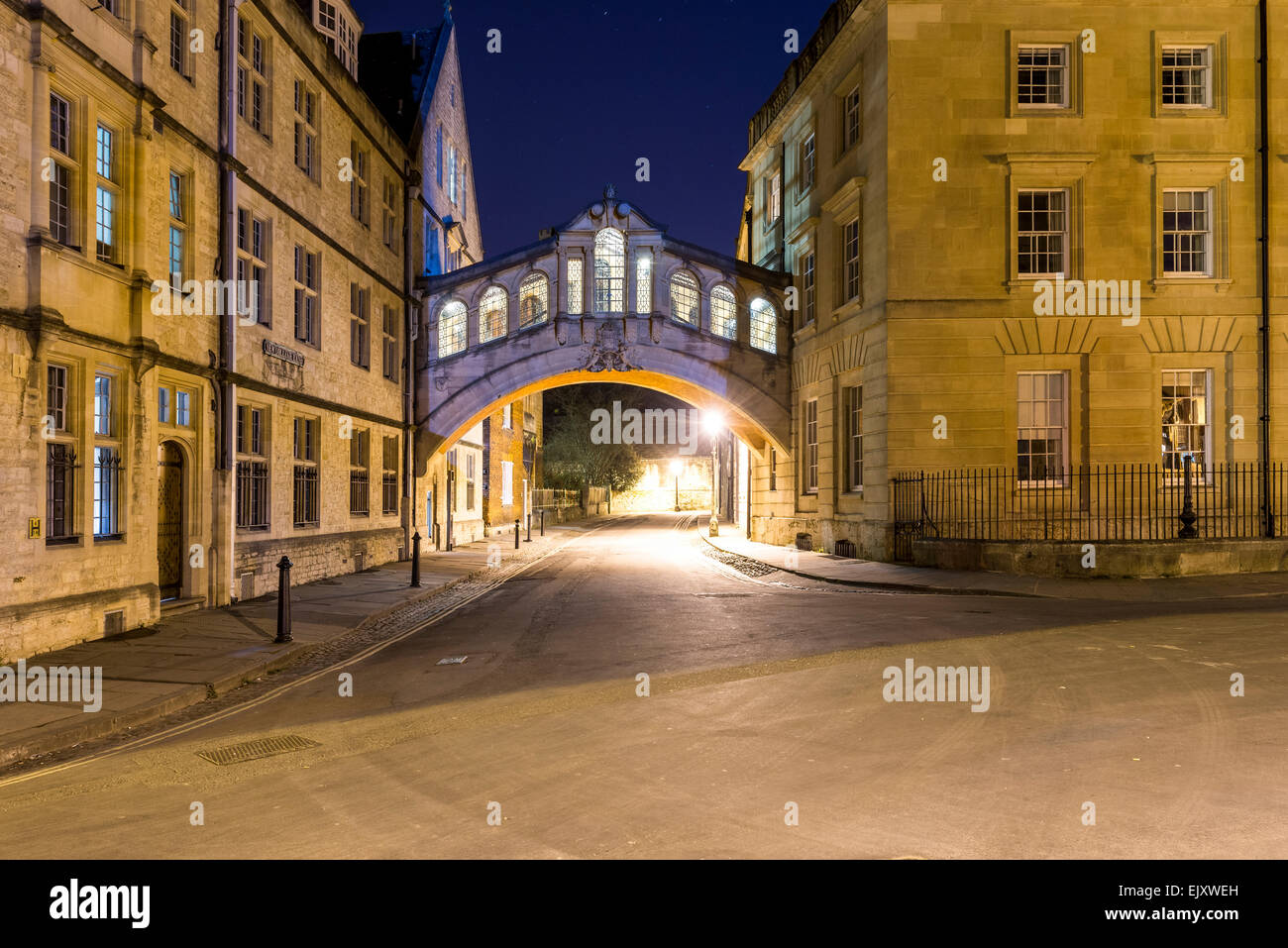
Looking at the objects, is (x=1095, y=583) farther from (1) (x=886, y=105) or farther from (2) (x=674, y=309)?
(2) (x=674, y=309)

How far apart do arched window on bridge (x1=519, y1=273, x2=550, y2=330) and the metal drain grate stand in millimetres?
22200

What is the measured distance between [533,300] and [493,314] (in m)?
1.32

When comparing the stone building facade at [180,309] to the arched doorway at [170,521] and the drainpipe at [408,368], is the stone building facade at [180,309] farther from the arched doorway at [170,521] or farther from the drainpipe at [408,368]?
the drainpipe at [408,368]

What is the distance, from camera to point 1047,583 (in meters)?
16.5

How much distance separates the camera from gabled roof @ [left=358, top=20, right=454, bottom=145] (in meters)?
26.7

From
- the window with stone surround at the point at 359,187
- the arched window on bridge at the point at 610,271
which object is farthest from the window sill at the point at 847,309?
the window with stone surround at the point at 359,187

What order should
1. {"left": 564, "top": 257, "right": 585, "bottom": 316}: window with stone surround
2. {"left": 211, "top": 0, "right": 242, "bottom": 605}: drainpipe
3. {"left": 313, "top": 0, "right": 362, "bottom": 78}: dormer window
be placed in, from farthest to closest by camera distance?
{"left": 564, "top": 257, "right": 585, "bottom": 316}: window with stone surround < {"left": 313, "top": 0, "right": 362, "bottom": 78}: dormer window < {"left": 211, "top": 0, "right": 242, "bottom": 605}: drainpipe

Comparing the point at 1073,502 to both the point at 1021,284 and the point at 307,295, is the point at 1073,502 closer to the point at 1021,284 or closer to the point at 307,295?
the point at 1021,284

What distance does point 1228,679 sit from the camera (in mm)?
8055

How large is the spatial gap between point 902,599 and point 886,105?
12307 mm

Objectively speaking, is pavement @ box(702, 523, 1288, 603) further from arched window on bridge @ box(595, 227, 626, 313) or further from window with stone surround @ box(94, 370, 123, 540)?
window with stone surround @ box(94, 370, 123, 540)

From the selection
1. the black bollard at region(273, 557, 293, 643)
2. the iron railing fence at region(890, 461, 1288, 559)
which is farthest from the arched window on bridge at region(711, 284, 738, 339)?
the black bollard at region(273, 557, 293, 643)

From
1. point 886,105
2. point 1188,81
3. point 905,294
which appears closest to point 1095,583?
point 905,294

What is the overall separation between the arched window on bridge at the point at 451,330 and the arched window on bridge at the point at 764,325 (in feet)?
30.0
